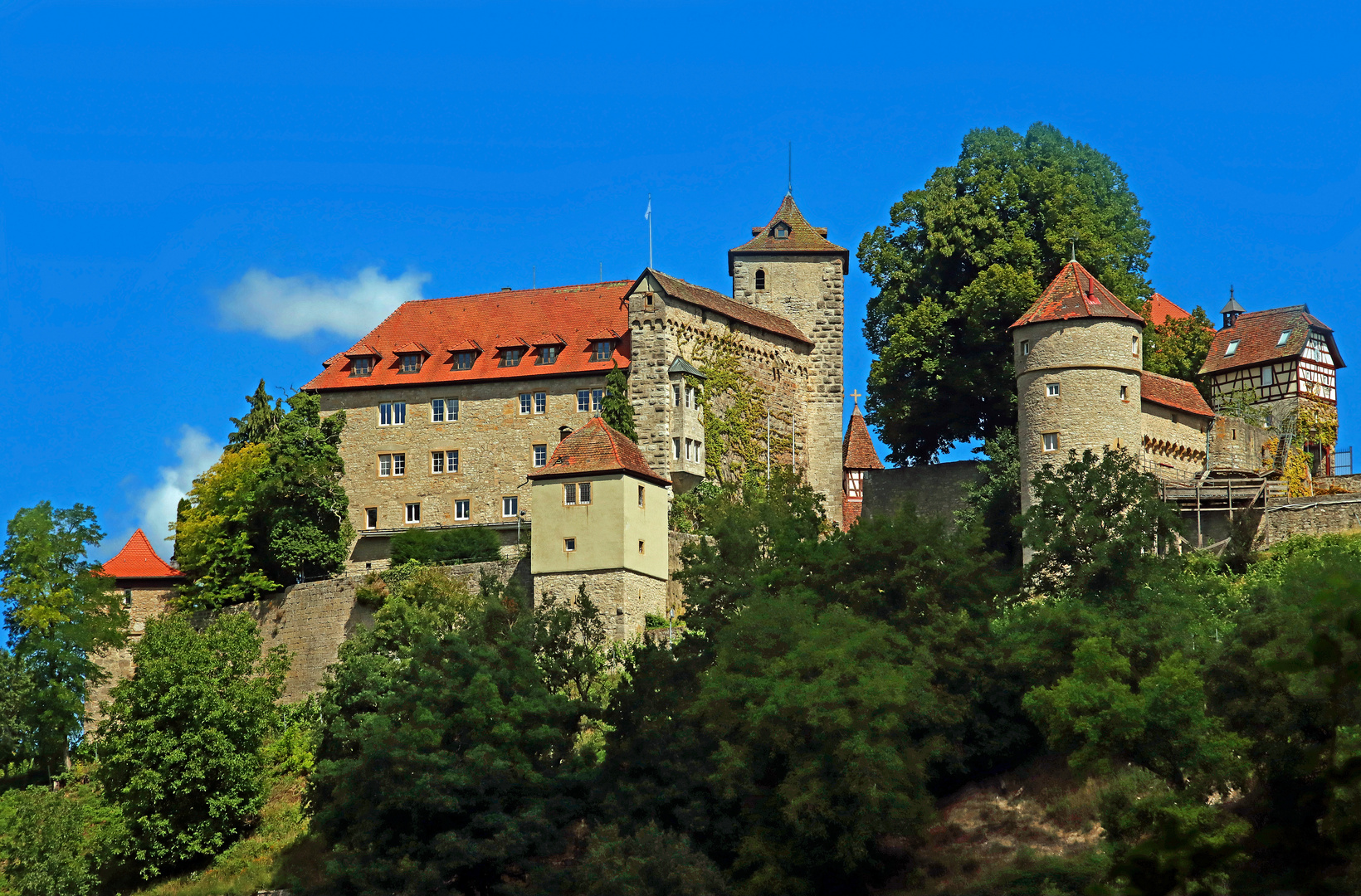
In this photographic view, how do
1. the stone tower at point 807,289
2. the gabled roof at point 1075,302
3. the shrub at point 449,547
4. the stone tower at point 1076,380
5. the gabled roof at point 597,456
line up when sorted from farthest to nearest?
the stone tower at point 807,289 → the shrub at point 449,547 → the gabled roof at point 1075,302 → the stone tower at point 1076,380 → the gabled roof at point 597,456

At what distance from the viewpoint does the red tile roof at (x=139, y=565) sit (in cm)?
5825

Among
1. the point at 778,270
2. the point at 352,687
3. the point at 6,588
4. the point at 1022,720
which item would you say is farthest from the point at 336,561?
the point at 1022,720

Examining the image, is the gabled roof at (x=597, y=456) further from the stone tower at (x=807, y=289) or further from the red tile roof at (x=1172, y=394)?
the red tile roof at (x=1172, y=394)

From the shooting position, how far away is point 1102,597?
39.3 meters

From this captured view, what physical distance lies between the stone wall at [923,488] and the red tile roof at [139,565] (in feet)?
75.8

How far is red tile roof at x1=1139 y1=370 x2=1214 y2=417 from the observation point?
5225 centimetres

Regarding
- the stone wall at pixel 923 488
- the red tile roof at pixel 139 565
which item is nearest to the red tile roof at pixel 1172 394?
the stone wall at pixel 923 488

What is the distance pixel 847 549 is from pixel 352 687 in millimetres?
12273

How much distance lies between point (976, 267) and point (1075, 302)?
8.30 meters

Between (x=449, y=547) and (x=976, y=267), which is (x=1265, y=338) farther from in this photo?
(x=449, y=547)

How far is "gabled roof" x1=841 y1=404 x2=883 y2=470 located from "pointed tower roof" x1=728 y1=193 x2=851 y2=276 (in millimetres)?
6117

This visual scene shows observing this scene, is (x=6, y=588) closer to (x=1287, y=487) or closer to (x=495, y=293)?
(x=495, y=293)

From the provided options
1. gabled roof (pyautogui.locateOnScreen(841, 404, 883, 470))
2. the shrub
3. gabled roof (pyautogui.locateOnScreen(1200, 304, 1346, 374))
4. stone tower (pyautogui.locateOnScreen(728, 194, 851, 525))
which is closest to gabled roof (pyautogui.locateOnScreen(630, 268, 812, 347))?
stone tower (pyautogui.locateOnScreen(728, 194, 851, 525))

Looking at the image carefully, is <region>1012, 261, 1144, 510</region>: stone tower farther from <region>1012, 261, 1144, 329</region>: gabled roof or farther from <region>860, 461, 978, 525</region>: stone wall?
<region>860, 461, 978, 525</region>: stone wall
